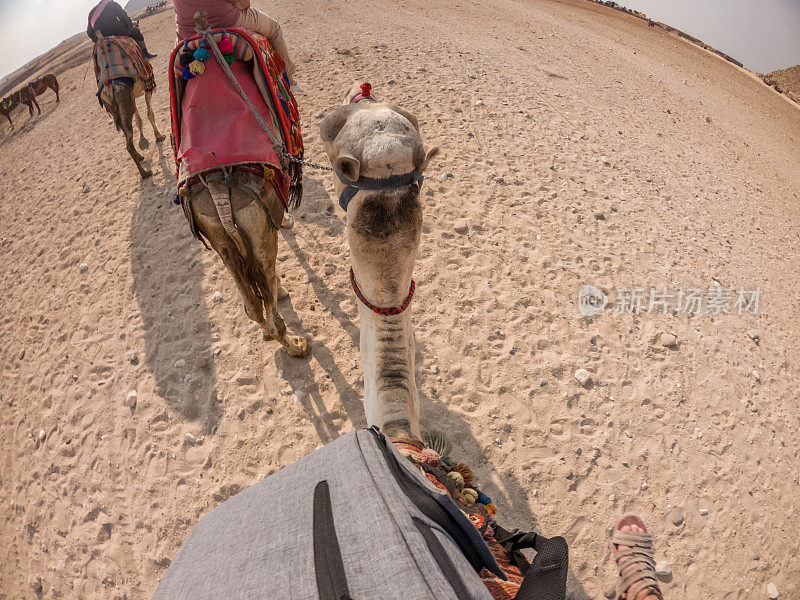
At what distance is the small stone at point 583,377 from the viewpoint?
3.69 metres

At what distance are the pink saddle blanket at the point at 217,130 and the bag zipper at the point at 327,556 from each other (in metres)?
2.25

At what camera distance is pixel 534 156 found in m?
5.67

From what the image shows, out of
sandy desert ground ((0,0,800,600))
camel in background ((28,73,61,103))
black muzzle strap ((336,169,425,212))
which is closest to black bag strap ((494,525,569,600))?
black muzzle strap ((336,169,425,212))

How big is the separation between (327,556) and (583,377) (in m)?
3.13

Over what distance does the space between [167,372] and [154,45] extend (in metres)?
10.9

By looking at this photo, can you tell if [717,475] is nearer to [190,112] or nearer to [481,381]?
[481,381]

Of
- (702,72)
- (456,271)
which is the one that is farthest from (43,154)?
(702,72)

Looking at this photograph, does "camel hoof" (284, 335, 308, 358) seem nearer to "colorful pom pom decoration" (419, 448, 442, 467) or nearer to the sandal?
"colorful pom pom decoration" (419, 448, 442, 467)

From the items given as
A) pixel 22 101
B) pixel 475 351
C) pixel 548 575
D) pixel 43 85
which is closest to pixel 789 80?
pixel 475 351

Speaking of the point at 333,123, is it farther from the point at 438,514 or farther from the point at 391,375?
the point at 438,514

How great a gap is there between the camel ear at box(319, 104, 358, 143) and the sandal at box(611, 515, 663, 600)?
291 centimetres

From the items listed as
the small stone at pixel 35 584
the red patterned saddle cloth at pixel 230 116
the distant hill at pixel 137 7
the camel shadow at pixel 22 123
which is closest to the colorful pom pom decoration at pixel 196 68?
the red patterned saddle cloth at pixel 230 116

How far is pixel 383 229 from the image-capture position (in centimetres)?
187

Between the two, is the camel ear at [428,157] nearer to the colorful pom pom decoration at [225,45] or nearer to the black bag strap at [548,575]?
the black bag strap at [548,575]
